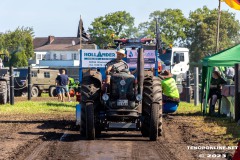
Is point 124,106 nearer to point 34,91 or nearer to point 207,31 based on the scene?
point 34,91

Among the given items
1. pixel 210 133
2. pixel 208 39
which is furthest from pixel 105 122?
pixel 208 39

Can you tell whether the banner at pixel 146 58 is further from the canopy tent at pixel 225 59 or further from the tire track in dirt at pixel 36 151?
the tire track in dirt at pixel 36 151

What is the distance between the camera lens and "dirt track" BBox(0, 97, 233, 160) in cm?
1028

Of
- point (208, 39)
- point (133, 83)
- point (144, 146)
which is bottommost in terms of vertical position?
point (144, 146)

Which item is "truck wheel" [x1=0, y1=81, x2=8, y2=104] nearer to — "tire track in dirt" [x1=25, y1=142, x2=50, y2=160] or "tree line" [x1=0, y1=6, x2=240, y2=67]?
"tire track in dirt" [x1=25, y1=142, x2=50, y2=160]

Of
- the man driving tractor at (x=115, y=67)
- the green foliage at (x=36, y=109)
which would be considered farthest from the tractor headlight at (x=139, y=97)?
the green foliage at (x=36, y=109)

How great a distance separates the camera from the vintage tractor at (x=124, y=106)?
12336 millimetres

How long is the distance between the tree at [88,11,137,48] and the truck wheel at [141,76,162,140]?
193 ft

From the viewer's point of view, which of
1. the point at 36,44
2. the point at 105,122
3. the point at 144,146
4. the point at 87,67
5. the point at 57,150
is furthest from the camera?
the point at 36,44

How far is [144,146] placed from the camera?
37.8 ft

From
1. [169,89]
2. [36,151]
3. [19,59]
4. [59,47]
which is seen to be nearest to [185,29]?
[19,59]

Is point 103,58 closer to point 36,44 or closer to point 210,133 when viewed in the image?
point 210,133

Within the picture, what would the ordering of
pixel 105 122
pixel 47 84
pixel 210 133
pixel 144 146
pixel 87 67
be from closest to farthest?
pixel 144 146 → pixel 105 122 → pixel 210 133 → pixel 87 67 → pixel 47 84

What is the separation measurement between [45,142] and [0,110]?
366 inches
